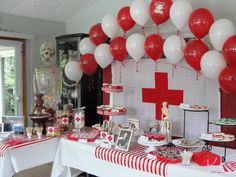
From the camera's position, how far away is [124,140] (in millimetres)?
2238

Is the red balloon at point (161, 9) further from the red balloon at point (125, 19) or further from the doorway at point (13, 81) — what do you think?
the doorway at point (13, 81)

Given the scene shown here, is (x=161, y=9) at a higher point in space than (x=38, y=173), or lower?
higher

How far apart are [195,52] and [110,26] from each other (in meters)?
0.99

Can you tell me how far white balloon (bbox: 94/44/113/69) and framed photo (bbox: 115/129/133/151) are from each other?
38.7 inches

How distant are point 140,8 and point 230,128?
1317 mm

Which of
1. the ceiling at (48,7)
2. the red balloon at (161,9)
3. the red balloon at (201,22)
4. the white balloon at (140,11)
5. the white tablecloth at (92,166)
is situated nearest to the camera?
the white tablecloth at (92,166)

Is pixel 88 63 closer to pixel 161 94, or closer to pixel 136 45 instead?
pixel 136 45

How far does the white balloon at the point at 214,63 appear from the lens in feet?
7.07

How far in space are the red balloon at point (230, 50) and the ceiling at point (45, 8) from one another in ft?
7.94

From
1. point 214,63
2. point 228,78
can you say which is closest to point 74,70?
point 214,63

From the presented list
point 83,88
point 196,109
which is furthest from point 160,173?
point 83,88

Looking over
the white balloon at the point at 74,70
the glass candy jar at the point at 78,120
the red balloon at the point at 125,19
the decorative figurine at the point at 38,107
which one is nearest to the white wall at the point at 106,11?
the red balloon at the point at 125,19

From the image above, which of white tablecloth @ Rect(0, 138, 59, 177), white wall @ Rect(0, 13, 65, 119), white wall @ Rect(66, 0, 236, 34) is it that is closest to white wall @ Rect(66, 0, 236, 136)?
white wall @ Rect(66, 0, 236, 34)

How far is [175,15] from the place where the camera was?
239cm
